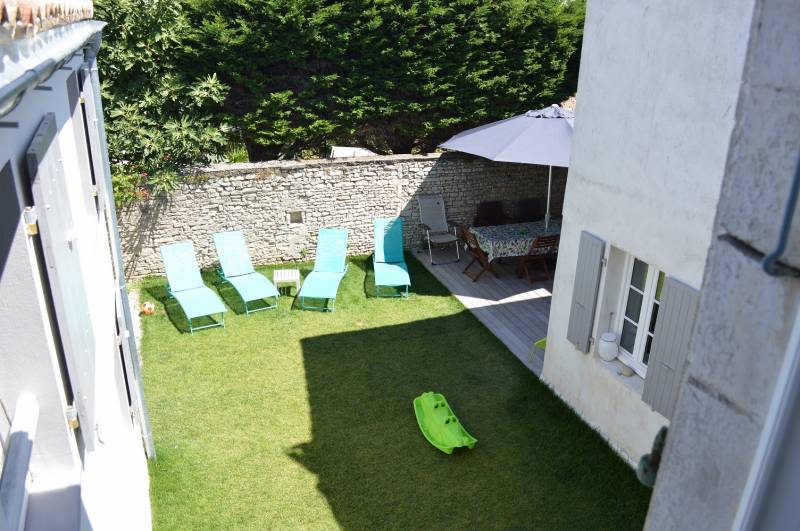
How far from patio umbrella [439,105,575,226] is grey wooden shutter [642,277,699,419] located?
4068 mm

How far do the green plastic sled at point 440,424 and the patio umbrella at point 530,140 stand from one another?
420 cm

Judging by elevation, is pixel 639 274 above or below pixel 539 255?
above

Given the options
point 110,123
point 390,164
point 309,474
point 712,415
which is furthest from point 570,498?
point 110,123

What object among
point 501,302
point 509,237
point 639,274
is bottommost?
point 501,302

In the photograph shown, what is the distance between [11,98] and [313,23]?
10.2 metres

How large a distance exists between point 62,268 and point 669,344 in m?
4.91

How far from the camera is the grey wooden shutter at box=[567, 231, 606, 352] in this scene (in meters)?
Result: 6.38

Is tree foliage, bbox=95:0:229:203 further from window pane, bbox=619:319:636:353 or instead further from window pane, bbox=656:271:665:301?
window pane, bbox=656:271:665:301

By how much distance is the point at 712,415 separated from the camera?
1.45 metres

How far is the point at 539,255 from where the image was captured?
10875 mm

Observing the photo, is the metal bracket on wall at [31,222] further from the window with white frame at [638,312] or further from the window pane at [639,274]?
the window pane at [639,274]

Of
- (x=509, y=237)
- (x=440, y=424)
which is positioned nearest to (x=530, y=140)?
(x=509, y=237)

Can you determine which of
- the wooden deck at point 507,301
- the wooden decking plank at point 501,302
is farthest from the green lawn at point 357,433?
the wooden decking plank at point 501,302

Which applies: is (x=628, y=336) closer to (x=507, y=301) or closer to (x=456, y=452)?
(x=456, y=452)
